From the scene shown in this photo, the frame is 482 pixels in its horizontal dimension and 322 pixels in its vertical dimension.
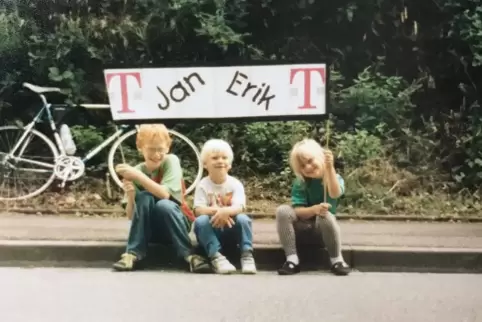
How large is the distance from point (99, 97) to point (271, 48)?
77 centimetres

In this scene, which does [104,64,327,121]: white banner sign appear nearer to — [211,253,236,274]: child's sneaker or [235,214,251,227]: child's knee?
[235,214,251,227]: child's knee

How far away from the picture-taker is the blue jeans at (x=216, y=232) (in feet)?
9.94

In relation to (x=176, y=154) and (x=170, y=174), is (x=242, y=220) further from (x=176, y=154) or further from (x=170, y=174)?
(x=176, y=154)

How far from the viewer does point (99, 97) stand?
3.36 meters

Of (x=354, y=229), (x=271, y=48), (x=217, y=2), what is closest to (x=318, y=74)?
(x=271, y=48)

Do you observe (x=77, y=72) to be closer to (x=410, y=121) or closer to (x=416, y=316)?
(x=410, y=121)

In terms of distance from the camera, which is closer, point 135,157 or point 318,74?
point 318,74

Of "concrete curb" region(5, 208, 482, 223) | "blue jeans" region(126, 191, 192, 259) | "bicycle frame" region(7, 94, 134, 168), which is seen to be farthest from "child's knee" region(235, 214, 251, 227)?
"bicycle frame" region(7, 94, 134, 168)

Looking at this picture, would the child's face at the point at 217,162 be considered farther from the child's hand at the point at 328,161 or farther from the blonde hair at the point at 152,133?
the child's hand at the point at 328,161

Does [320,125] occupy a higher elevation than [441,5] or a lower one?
→ lower

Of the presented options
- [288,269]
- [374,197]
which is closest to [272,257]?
[288,269]

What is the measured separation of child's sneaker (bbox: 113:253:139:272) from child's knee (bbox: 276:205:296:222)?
589 millimetres

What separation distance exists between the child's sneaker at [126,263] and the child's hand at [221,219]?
350 millimetres

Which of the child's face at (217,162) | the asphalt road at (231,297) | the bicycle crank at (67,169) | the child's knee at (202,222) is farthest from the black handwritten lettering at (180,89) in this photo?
the bicycle crank at (67,169)
